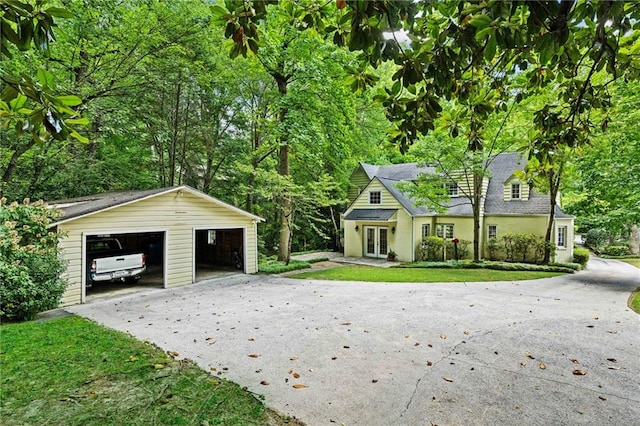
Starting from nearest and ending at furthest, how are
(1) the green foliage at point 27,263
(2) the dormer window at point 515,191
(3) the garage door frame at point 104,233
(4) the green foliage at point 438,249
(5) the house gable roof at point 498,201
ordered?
(1) the green foliage at point 27,263 < (3) the garage door frame at point 104,233 < (5) the house gable roof at point 498,201 < (4) the green foliage at point 438,249 < (2) the dormer window at point 515,191

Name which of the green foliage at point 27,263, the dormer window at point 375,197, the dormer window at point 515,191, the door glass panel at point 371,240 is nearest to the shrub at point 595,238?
the dormer window at point 515,191

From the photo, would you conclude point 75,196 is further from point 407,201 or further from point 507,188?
point 507,188

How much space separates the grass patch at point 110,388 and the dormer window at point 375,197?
16.2 meters

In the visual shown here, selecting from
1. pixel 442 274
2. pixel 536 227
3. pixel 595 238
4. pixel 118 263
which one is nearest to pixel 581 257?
pixel 536 227

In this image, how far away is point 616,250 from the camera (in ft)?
80.7

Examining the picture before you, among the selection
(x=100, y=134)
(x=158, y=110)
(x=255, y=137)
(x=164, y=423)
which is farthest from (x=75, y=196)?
(x=164, y=423)

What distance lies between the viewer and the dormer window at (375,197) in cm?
1995

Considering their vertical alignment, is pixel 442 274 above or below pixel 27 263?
below

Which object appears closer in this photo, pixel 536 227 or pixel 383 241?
pixel 536 227

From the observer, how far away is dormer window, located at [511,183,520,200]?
18053 mm

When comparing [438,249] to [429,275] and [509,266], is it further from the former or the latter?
[429,275]

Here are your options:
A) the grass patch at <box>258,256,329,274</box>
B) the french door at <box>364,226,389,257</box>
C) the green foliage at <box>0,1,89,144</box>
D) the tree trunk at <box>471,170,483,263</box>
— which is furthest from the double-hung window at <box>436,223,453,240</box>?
the green foliage at <box>0,1,89,144</box>

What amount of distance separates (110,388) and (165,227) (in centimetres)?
733

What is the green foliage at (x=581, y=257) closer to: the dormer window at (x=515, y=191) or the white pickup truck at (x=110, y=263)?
the dormer window at (x=515, y=191)
